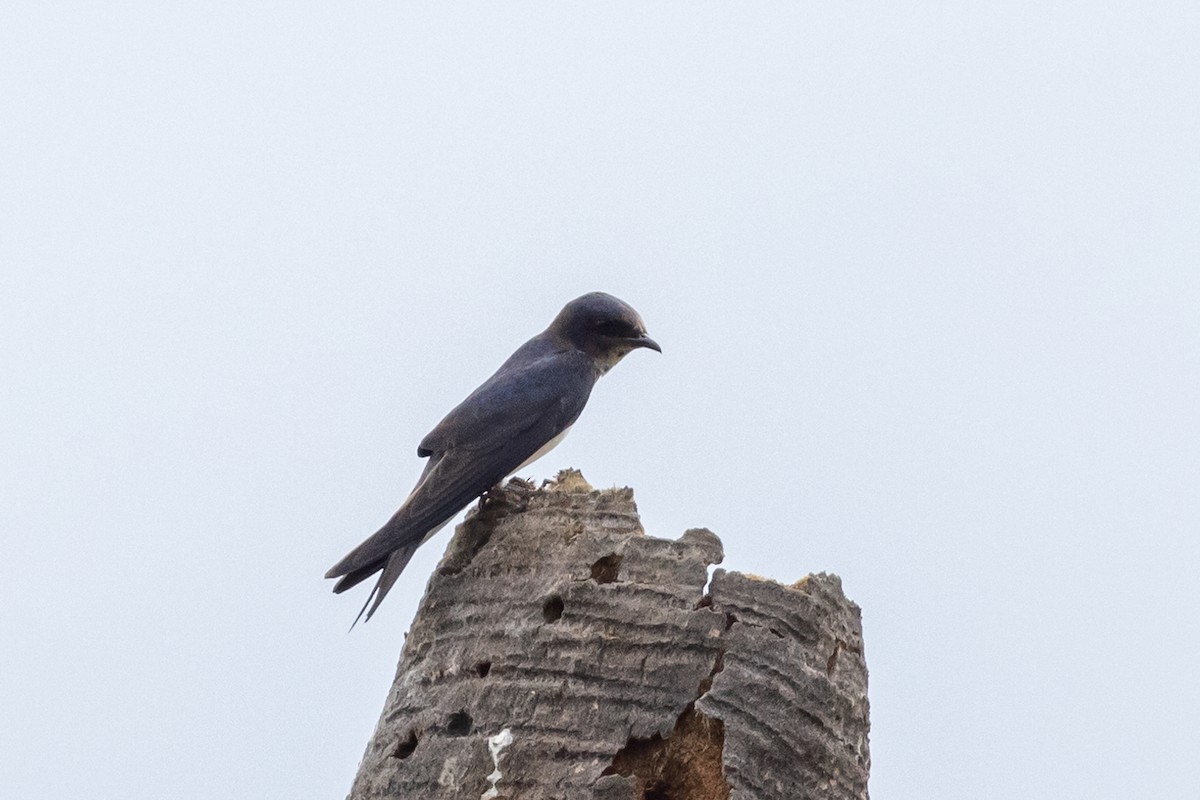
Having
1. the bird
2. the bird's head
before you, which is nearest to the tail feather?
the bird

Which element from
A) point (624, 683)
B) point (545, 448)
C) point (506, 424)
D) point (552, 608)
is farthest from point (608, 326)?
point (624, 683)

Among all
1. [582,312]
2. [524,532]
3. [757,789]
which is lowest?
[757,789]

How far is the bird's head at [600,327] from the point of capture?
8539mm

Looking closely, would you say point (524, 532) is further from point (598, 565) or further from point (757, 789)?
point (757, 789)

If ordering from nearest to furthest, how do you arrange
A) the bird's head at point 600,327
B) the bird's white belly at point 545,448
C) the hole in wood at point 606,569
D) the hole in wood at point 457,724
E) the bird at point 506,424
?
the hole in wood at point 457,724 → the hole in wood at point 606,569 → the bird at point 506,424 → the bird's white belly at point 545,448 → the bird's head at point 600,327

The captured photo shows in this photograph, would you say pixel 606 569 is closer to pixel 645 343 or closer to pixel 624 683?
pixel 624 683

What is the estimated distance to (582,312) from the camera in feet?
28.1

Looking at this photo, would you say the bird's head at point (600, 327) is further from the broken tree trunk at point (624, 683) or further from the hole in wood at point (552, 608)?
the hole in wood at point (552, 608)

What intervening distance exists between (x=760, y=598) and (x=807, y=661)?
26 cm

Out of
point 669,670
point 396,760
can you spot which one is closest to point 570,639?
point 669,670

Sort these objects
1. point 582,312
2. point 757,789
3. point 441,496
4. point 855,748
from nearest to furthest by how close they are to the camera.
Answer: point 757,789, point 855,748, point 441,496, point 582,312

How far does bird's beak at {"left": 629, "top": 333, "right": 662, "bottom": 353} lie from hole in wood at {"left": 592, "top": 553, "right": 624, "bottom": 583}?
2.92 m

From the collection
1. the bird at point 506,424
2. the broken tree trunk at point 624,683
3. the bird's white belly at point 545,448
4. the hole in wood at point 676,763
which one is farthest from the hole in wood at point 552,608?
the bird's white belly at point 545,448

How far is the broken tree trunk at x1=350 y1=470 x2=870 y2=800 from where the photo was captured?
17.7ft
